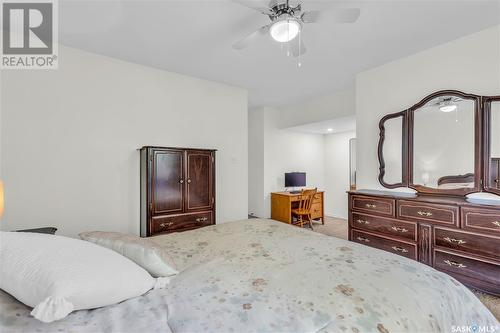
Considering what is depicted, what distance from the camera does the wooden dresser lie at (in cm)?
202

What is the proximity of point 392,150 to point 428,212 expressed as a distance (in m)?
0.94

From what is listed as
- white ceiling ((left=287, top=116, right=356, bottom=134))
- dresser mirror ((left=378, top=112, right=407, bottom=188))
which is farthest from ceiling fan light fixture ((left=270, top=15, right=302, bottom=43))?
white ceiling ((left=287, top=116, right=356, bottom=134))

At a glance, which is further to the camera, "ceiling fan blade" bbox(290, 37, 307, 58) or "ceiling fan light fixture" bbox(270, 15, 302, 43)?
"ceiling fan blade" bbox(290, 37, 307, 58)

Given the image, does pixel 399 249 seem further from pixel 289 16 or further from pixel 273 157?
pixel 273 157

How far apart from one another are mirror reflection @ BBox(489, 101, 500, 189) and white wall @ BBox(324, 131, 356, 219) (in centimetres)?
316

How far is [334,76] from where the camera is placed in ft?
11.4

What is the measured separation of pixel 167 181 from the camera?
2789mm

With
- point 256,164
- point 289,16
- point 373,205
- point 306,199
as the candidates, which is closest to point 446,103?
point 373,205

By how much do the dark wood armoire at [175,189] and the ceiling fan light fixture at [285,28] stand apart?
5.56 feet

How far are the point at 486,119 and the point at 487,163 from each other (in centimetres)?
43

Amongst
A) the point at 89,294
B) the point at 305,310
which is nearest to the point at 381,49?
the point at 305,310

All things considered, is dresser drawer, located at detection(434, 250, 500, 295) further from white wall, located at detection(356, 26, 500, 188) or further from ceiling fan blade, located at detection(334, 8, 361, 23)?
ceiling fan blade, located at detection(334, 8, 361, 23)

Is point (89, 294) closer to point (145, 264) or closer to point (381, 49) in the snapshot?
point (145, 264)

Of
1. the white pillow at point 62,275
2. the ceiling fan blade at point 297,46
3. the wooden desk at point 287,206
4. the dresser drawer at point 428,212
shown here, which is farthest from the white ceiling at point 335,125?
the white pillow at point 62,275
